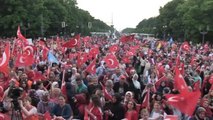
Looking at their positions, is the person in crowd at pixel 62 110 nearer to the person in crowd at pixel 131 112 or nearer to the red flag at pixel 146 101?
the person in crowd at pixel 131 112

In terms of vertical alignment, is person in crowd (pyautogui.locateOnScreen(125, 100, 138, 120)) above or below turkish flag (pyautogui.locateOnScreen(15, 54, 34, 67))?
below

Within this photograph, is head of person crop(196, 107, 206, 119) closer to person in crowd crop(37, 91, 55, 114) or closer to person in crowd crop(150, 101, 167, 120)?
person in crowd crop(150, 101, 167, 120)

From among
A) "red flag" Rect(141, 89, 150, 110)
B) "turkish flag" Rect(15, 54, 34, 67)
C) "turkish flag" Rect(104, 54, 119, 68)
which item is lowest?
"red flag" Rect(141, 89, 150, 110)

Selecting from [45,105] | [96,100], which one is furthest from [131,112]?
[45,105]

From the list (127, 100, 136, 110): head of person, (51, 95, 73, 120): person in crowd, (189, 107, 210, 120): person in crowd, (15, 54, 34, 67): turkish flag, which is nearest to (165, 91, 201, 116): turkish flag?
(189, 107, 210, 120): person in crowd

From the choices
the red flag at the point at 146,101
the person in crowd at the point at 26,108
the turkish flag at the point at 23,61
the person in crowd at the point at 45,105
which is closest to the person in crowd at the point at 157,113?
the red flag at the point at 146,101

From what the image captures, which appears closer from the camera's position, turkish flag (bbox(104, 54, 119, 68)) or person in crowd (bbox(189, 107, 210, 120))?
person in crowd (bbox(189, 107, 210, 120))

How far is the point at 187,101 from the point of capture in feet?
26.3

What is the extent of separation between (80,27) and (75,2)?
752cm

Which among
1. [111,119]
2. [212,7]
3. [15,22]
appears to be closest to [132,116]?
[111,119]

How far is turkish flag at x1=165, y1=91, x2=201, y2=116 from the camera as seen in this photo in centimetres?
797

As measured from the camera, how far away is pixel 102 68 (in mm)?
17953

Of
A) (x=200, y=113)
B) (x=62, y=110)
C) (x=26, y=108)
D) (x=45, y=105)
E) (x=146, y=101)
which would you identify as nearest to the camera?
(x=200, y=113)

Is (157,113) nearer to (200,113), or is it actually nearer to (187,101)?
(200,113)
